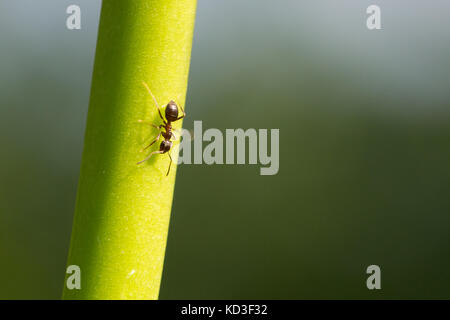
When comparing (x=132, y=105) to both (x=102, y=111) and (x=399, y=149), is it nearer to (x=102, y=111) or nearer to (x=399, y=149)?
(x=102, y=111)

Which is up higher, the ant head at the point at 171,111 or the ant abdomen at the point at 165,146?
the ant head at the point at 171,111

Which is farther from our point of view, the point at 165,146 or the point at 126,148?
the point at 165,146

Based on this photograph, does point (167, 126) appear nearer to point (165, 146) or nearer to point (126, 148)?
point (165, 146)

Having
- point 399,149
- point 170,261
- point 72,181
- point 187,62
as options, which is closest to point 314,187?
point 399,149

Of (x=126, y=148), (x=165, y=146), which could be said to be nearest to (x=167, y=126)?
(x=165, y=146)

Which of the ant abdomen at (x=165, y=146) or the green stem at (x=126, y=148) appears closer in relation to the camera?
the green stem at (x=126, y=148)
